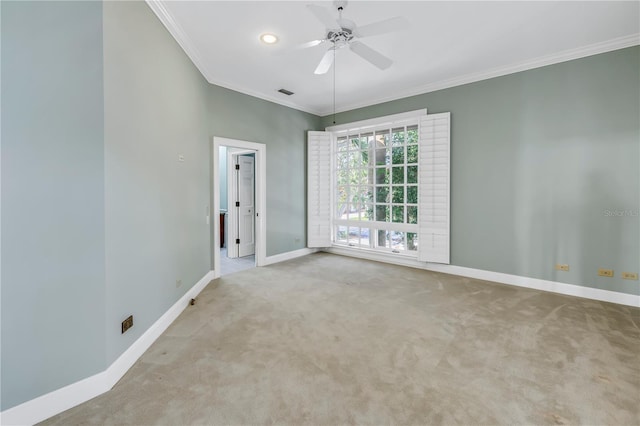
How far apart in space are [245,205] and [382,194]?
2748 millimetres

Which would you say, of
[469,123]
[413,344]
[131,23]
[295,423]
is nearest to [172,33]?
[131,23]

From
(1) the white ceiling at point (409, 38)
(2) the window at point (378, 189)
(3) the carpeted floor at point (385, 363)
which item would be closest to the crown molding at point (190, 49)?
(1) the white ceiling at point (409, 38)

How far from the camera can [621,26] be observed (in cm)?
286

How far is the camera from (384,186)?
5.14 m

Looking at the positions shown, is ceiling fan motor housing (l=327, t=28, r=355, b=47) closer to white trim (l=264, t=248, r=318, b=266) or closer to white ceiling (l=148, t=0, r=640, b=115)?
white ceiling (l=148, t=0, r=640, b=115)

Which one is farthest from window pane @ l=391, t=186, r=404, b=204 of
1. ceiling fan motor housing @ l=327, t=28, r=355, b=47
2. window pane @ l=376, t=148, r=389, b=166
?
ceiling fan motor housing @ l=327, t=28, r=355, b=47

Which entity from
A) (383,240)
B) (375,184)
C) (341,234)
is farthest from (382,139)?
(341,234)

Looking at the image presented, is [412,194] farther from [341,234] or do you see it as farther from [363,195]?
[341,234]

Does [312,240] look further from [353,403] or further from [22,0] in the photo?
[22,0]

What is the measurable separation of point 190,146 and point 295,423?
2.98m

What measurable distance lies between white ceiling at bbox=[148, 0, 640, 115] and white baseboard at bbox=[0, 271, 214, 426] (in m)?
2.77

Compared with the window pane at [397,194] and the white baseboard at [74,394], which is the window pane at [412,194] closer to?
the window pane at [397,194]

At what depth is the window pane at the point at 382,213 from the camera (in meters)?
5.13

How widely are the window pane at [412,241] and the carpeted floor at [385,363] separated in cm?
134
